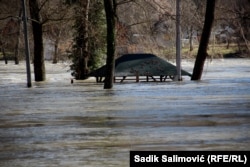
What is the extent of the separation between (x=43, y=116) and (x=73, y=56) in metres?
25.3

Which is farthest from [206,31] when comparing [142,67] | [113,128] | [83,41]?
[113,128]

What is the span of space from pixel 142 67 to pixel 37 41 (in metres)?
7.61

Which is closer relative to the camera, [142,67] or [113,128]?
[113,128]

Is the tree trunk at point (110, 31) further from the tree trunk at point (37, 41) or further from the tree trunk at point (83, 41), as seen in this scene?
the tree trunk at point (37, 41)

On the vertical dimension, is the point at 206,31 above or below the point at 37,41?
above

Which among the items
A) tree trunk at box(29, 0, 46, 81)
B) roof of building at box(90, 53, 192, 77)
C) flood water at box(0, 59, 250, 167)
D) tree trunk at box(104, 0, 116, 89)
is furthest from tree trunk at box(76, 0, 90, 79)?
flood water at box(0, 59, 250, 167)

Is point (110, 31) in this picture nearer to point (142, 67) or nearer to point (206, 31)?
point (206, 31)

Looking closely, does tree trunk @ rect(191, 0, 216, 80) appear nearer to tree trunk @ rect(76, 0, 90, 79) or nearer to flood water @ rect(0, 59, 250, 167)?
tree trunk @ rect(76, 0, 90, 79)

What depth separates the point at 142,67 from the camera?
1518 inches

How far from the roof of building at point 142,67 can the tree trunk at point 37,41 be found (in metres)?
3.85

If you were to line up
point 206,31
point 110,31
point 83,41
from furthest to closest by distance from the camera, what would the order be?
1. point 83,41
2. point 206,31
3. point 110,31

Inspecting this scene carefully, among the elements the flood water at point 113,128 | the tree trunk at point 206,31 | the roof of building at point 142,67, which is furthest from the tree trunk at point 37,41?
the flood water at point 113,128

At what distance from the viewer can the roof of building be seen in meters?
37.5

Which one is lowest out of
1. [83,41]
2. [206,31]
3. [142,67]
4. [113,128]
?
[113,128]
